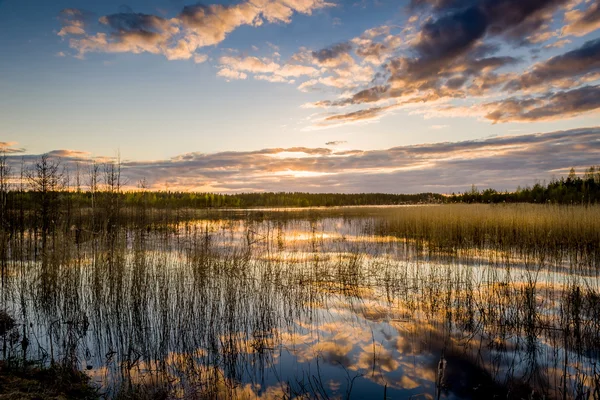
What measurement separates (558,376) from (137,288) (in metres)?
9.07

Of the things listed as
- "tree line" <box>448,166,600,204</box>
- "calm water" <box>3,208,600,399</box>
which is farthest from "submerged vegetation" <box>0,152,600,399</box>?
"tree line" <box>448,166,600,204</box>

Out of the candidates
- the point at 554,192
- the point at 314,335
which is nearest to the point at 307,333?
the point at 314,335

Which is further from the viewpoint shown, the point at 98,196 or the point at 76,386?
the point at 98,196

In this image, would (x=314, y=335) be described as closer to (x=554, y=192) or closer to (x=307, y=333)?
(x=307, y=333)

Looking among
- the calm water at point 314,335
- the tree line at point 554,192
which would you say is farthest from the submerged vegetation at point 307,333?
the tree line at point 554,192

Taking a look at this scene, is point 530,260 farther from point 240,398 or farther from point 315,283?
point 240,398

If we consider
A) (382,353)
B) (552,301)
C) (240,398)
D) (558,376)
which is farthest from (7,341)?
(552,301)

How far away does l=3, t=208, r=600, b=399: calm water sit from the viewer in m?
5.46

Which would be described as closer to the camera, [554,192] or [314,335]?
[314,335]

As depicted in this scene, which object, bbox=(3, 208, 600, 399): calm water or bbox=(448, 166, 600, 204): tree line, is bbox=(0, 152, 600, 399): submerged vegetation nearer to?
bbox=(3, 208, 600, 399): calm water

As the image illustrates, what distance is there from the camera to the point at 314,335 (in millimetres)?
7469

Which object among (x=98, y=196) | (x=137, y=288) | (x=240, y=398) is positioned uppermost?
(x=98, y=196)

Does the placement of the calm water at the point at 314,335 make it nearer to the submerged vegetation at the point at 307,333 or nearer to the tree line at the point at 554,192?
Result: the submerged vegetation at the point at 307,333

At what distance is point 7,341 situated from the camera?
701 centimetres
